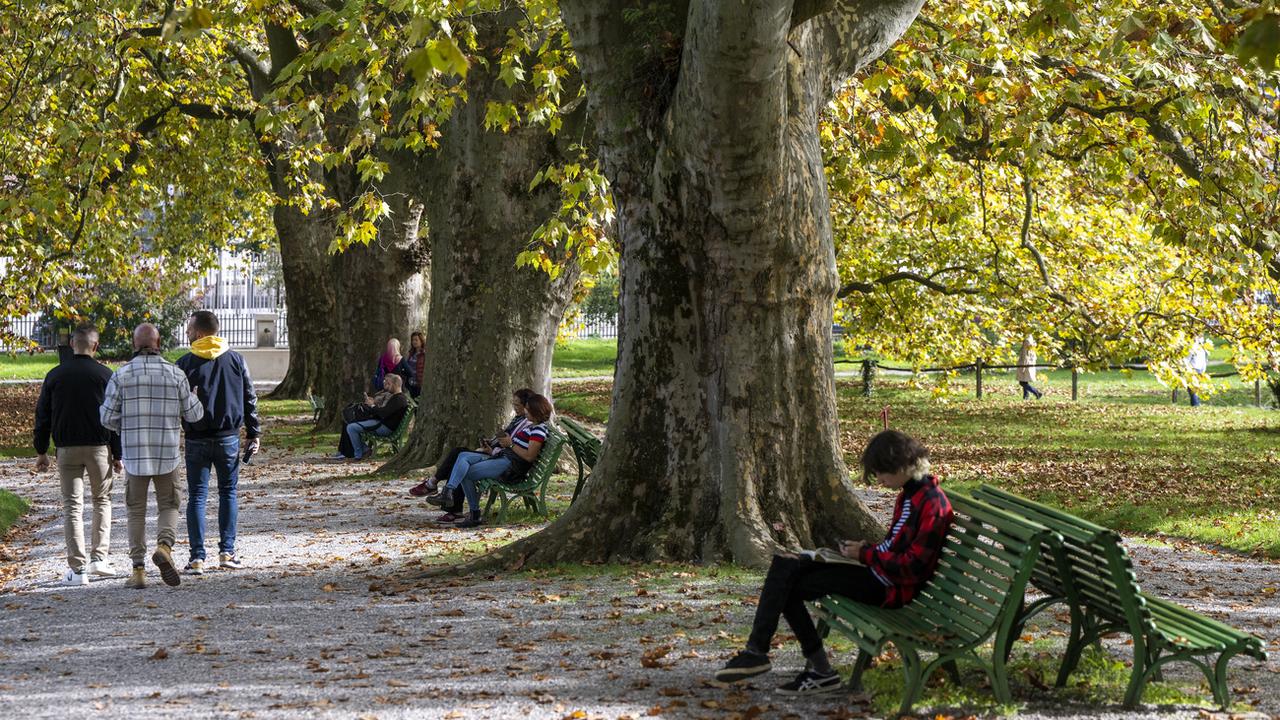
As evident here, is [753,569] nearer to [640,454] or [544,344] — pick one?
[640,454]

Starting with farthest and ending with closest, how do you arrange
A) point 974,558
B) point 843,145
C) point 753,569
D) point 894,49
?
point 843,145 < point 894,49 < point 753,569 < point 974,558

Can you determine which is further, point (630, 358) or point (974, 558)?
point (630, 358)

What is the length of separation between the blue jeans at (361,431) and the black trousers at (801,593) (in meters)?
12.4

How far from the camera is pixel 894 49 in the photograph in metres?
12.3

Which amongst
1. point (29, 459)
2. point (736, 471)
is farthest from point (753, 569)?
point (29, 459)

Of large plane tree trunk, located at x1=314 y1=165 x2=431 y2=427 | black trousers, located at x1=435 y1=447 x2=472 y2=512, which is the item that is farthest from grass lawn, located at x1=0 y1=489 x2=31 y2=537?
large plane tree trunk, located at x1=314 y1=165 x2=431 y2=427

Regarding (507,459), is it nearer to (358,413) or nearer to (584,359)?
(358,413)

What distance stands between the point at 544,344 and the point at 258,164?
37.0 feet

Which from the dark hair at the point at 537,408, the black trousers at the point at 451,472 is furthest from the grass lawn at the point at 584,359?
the dark hair at the point at 537,408

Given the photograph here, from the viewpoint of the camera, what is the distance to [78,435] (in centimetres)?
952

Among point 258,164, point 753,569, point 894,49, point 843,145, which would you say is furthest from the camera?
point 258,164

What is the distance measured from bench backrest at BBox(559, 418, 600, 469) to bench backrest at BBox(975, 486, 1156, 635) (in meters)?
6.42

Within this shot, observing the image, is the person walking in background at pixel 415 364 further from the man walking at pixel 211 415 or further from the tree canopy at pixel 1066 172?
the man walking at pixel 211 415

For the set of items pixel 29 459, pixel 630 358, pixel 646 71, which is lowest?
pixel 29 459
